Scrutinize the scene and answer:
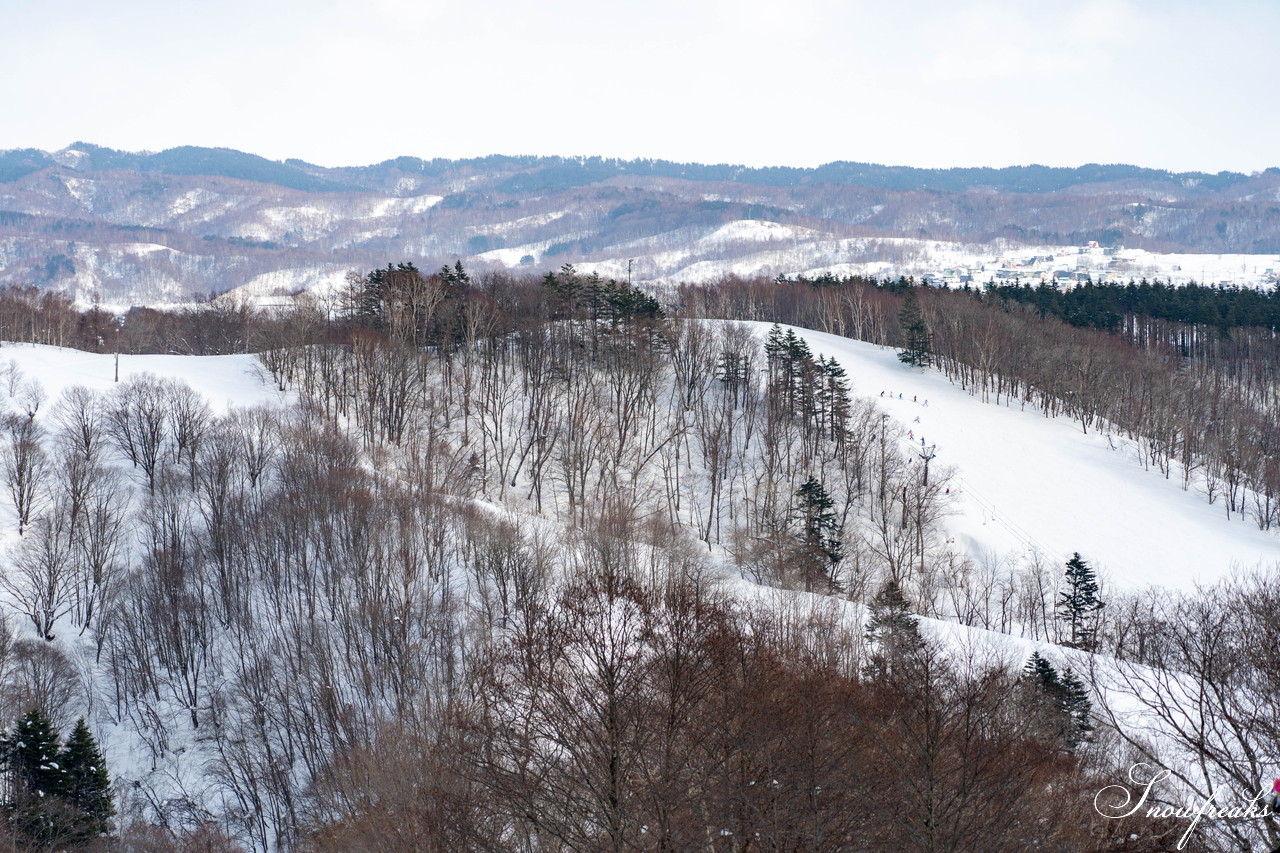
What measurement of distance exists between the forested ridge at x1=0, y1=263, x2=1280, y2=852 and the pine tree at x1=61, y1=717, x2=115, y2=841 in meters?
1.22

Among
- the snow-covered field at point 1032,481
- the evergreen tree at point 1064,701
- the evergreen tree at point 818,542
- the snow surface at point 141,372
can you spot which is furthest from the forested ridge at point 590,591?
the snow-covered field at point 1032,481

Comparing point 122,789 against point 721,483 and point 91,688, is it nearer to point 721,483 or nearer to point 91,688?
point 91,688

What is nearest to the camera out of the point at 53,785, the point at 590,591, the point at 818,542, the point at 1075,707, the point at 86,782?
the point at 590,591

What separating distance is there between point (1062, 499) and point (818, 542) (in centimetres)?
2233

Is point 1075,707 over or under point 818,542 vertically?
over

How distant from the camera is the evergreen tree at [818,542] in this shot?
49562 millimetres

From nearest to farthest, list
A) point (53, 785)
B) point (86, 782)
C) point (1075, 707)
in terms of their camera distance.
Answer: point (1075, 707), point (53, 785), point (86, 782)

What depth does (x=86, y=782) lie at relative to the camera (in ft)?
98.4

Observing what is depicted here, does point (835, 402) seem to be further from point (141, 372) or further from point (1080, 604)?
point (141, 372)

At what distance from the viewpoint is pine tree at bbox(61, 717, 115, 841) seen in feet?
95.5

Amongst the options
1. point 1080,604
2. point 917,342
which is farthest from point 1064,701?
point 917,342

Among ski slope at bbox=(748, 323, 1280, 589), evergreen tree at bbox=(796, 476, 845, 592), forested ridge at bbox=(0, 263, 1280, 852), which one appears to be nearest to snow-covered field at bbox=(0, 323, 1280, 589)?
ski slope at bbox=(748, 323, 1280, 589)

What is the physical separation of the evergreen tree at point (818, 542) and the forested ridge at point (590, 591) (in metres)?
0.35

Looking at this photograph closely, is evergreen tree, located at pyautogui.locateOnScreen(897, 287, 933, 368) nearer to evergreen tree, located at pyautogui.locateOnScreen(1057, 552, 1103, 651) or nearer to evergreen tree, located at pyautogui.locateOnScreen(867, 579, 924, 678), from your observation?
evergreen tree, located at pyautogui.locateOnScreen(1057, 552, 1103, 651)
